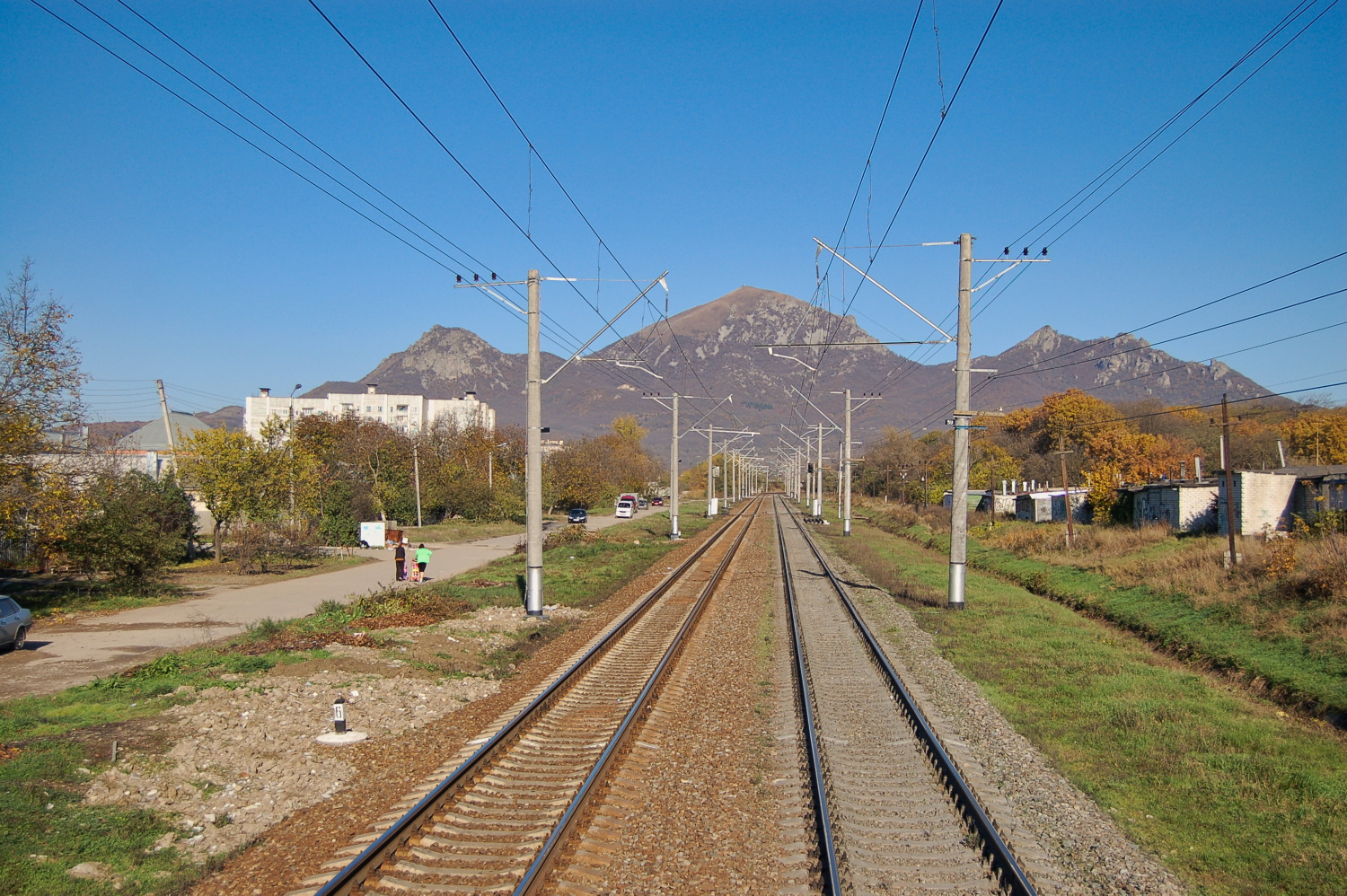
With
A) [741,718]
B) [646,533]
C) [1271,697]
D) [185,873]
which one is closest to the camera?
[185,873]

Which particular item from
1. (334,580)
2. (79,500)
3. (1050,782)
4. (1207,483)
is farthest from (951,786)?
(1207,483)

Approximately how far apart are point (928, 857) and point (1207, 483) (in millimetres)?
38019

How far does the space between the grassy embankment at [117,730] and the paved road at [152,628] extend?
168 cm

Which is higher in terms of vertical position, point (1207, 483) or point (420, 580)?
point (1207, 483)

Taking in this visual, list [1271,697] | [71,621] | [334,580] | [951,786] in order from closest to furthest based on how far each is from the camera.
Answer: [951,786], [1271,697], [71,621], [334,580]

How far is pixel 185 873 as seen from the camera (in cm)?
675

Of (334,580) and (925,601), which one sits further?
(334,580)

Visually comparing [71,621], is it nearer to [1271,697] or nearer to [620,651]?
[620,651]

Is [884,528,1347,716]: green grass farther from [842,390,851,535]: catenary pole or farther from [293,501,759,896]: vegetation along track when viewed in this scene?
[842,390,851,535]: catenary pole

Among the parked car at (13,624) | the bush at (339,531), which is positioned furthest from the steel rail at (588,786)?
the bush at (339,531)

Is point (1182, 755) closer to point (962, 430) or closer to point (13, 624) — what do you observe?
point (962, 430)

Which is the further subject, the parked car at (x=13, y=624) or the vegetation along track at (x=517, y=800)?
the parked car at (x=13, y=624)

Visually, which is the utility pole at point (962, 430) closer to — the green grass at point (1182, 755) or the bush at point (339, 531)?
the green grass at point (1182, 755)

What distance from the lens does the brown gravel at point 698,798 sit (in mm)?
6672
